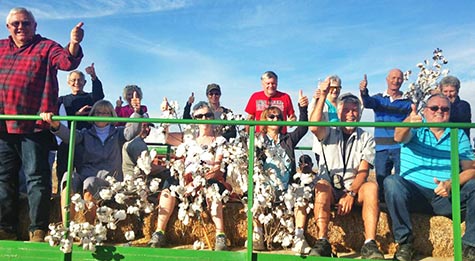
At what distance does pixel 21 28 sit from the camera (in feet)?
17.4

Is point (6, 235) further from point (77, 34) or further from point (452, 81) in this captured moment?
point (452, 81)

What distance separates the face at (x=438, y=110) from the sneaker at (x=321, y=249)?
5.46ft

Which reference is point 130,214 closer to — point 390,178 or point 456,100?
point 390,178

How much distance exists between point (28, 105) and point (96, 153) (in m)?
0.84

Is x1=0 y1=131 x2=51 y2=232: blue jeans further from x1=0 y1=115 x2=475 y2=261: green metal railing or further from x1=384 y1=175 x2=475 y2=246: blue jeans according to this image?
x1=384 y1=175 x2=475 y2=246: blue jeans

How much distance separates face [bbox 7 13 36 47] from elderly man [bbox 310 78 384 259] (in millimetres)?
3096

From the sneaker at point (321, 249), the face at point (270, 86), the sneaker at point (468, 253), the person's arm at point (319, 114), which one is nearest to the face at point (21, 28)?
the face at point (270, 86)

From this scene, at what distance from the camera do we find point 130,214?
201 inches

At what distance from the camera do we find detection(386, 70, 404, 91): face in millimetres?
6672

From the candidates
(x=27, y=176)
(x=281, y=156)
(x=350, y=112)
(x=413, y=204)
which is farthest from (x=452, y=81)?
(x=27, y=176)

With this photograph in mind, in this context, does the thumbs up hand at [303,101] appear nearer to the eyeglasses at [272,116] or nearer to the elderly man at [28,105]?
the eyeglasses at [272,116]

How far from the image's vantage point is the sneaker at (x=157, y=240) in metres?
4.79

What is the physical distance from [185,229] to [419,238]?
7.39 feet

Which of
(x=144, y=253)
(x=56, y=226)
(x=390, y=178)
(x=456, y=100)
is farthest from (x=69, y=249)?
(x=456, y=100)
